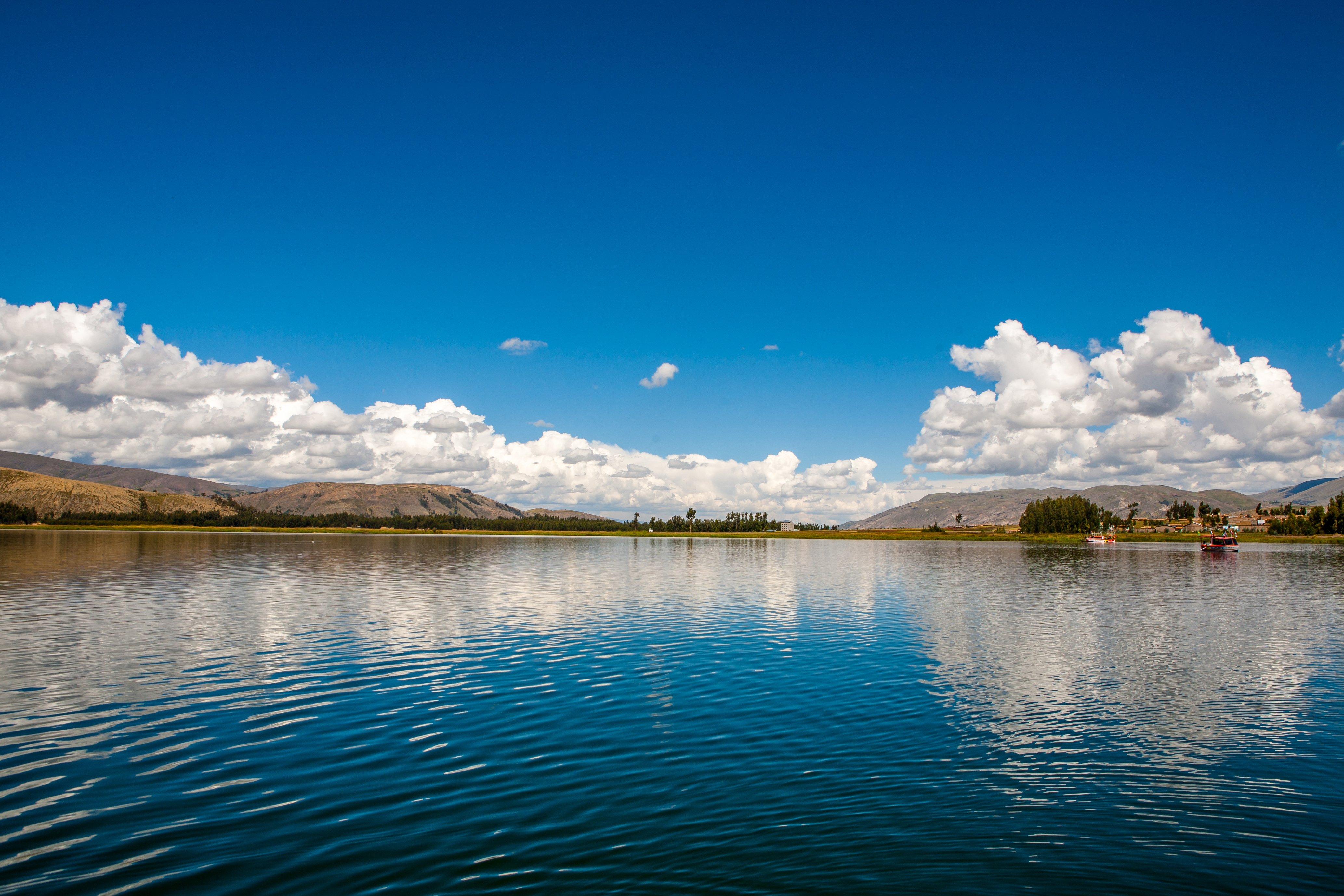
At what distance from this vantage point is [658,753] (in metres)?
22.3

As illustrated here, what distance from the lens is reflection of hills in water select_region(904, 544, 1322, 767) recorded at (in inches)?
985

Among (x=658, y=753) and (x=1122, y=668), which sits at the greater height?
(x=658, y=753)

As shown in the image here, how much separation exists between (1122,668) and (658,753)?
28813 mm

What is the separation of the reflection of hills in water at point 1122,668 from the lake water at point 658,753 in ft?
0.83

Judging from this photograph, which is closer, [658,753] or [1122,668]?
[658,753]

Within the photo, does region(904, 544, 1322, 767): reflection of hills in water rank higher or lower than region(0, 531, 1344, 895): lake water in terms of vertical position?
lower

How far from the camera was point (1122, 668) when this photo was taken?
3738cm

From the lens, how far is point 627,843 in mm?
15547

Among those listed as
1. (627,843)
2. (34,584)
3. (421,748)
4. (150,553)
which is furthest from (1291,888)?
(150,553)

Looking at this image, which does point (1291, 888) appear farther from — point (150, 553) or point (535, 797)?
point (150, 553)

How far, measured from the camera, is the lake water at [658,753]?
14789 mm

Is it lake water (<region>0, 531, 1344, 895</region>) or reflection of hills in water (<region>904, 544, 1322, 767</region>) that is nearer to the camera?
lake water (<region>0, 531, 1344, 895</region>)

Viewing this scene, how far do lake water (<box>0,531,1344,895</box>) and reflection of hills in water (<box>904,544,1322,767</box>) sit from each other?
10.0 inches

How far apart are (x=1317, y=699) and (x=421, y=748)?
38.2 meters
